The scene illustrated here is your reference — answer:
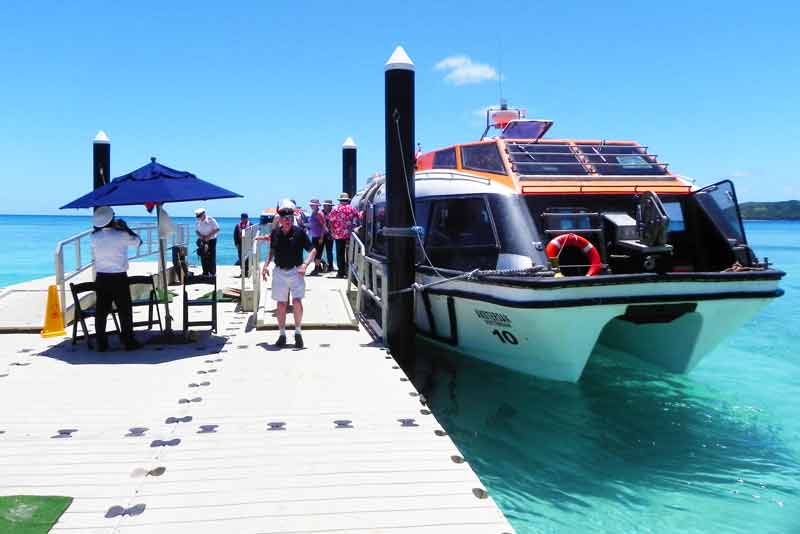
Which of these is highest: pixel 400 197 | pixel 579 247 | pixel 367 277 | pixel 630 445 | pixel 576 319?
pixel 400 197

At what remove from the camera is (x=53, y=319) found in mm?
8383

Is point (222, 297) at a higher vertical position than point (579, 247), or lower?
lower

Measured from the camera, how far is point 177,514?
3623 mm

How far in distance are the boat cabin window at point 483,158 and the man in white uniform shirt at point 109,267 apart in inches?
186

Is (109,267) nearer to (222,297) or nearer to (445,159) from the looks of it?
(222,297)

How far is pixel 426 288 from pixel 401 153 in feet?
6.36

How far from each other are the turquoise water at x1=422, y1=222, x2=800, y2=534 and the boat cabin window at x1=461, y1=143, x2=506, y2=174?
279cm

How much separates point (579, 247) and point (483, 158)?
2236 millimetres

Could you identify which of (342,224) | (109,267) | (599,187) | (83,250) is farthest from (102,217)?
(83,250)

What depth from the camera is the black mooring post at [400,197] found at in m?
8.30

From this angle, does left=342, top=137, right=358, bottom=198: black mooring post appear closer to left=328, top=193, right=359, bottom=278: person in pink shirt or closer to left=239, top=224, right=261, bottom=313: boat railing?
left=328, top=193, right=359, bottom=278: person in pink shirt

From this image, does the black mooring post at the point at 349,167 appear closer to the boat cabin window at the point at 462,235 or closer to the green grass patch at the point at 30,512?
the boat cabin window at the point at 462,235

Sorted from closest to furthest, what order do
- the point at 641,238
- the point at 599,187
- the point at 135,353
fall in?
the point at 135,353 < the point at 641,238 < the point at 599,187

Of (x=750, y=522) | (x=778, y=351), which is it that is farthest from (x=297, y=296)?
(x=778, y=351)
